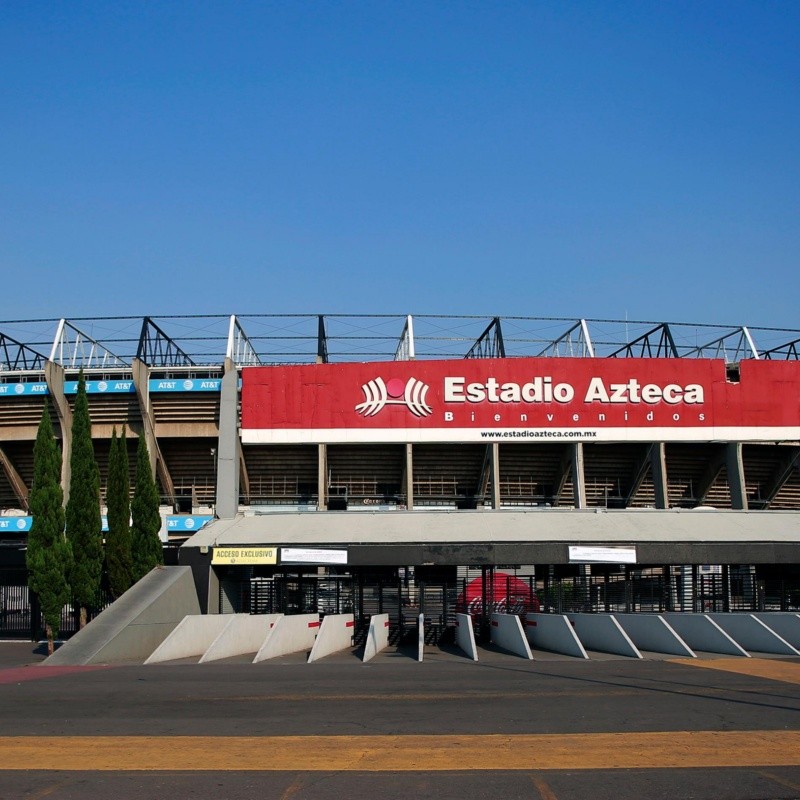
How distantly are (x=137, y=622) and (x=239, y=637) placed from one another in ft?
10.7

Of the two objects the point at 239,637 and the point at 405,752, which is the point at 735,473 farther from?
the point at 405,752

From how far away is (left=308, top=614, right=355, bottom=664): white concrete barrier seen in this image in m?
27.0

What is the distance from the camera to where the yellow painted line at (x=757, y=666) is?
20922mm

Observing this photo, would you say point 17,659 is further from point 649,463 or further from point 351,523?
point 649,463

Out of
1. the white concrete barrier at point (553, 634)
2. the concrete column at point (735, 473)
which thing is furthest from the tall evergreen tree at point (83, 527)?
the concrete column at point (735, 473)

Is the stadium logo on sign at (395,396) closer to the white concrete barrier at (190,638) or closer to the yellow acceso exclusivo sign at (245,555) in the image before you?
the yellow acceso exclusivo sign at (245,555)

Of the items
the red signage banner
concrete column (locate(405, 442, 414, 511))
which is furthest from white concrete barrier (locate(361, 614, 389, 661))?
the red signage banner

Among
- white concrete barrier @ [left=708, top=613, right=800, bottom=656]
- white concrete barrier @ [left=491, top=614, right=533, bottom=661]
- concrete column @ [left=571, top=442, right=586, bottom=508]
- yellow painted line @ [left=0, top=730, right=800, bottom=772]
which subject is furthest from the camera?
concrete column @ [left=571, top=442, right=586, bottom=508]

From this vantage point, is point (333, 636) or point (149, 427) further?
point (149, 427)

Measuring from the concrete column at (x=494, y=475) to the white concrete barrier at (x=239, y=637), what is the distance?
12.7 m

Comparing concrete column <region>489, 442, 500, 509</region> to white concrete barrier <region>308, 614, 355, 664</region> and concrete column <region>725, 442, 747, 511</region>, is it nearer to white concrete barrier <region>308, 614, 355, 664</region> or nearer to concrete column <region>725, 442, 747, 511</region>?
white concrete barrier <region>308, 614, 355, 664</region>

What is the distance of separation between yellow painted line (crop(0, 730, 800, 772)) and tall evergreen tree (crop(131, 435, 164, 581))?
21.9m

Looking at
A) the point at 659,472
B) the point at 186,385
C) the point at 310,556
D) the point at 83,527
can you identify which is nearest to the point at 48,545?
the point at 83,527

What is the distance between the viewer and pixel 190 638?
91.8 feet
